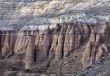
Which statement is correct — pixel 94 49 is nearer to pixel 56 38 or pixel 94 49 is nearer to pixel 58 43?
pixel 58 43

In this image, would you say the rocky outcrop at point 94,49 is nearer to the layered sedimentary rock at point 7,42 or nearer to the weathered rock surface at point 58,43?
the weathered rock surface at point 58,43

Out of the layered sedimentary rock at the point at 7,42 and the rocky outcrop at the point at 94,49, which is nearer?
the rocky outcrop at the point at 94,49

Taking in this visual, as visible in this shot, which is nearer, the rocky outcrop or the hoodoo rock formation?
the rocky outcrop

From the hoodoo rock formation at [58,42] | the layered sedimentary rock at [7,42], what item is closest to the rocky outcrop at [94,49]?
the hoodoo rock formation at [58,42]

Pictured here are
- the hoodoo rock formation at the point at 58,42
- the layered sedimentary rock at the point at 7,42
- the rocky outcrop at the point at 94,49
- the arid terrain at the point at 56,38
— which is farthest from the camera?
the layered sedimentary rock at the point at 7,42

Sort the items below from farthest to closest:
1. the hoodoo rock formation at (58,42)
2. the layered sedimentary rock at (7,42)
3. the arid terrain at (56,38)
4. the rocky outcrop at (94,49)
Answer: the layered sedimentary rock at (7,42)
the arid terrain at (56,38)
the hoodoo rock formation at (58,42)
the rocky outcrop at (94,49)

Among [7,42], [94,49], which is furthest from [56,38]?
[7,42]

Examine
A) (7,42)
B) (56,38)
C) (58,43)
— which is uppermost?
(56,38)

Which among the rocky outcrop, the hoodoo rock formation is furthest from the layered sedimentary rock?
the rocky outcrop

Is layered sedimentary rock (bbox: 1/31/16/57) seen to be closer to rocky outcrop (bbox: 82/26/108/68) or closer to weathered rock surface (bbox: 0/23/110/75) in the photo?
weathered rock surface (bbox: 0/23/110/75)
